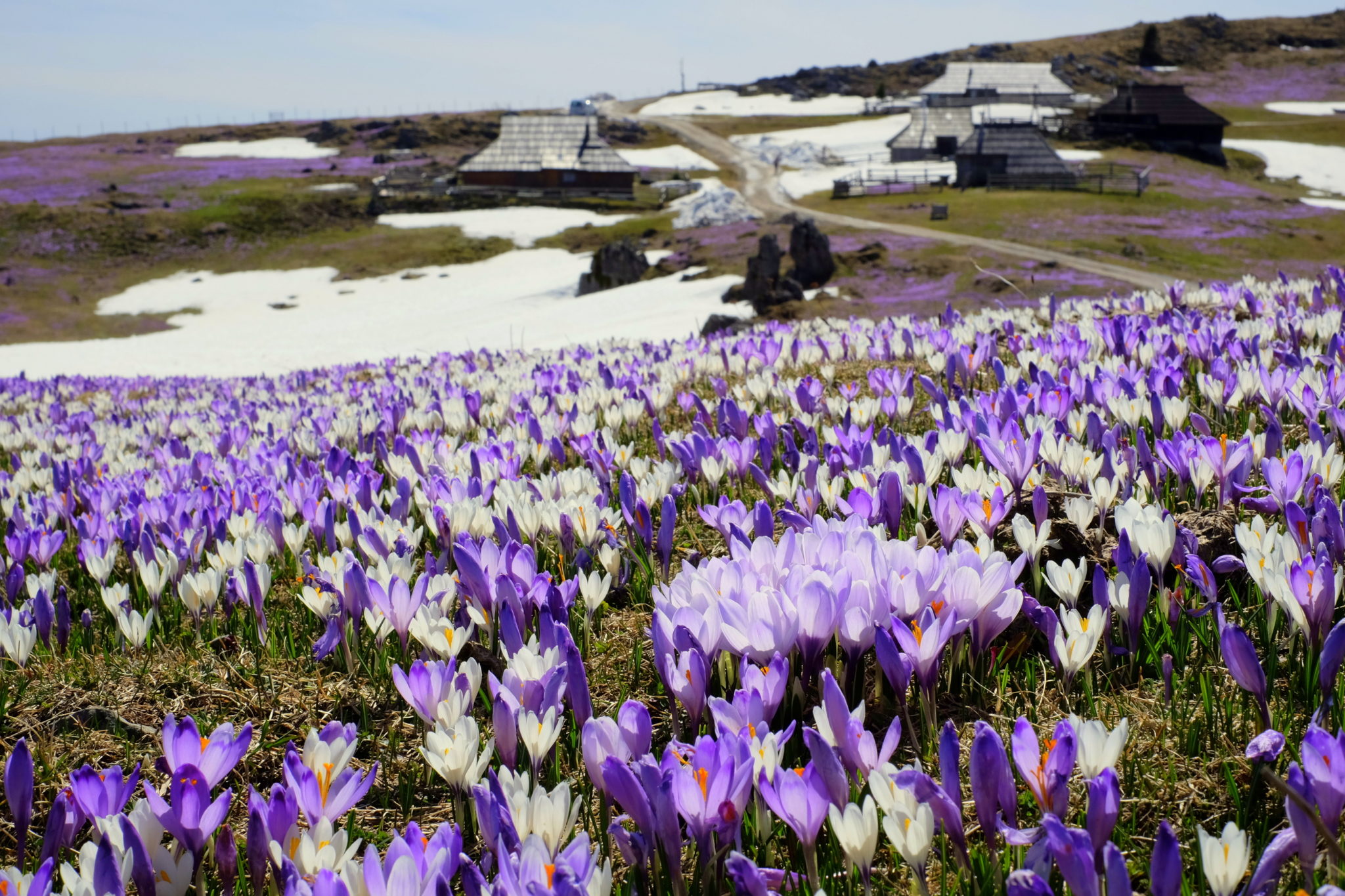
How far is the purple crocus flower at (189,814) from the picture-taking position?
68.9 inches

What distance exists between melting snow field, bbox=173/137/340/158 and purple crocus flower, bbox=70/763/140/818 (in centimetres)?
10626

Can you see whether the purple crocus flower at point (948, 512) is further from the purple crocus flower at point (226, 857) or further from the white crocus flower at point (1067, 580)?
the purple crocus flower at point (226, 857)

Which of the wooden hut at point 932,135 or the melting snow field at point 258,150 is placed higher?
the melting snow field at point 258,150

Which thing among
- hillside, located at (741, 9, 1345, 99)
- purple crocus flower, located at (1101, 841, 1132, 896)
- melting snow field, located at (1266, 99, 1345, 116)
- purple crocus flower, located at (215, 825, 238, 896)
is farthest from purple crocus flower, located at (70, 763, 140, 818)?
hillside, located at (741, 9, 1345, 99)

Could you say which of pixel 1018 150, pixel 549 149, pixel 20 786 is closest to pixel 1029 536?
pixel 20 786

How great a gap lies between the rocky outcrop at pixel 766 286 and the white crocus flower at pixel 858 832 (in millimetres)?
27516

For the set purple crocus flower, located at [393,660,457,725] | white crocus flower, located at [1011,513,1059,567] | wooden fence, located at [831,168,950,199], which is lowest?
purple crocus flower, located at [393,660,457,725]

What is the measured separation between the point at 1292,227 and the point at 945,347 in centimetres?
4848

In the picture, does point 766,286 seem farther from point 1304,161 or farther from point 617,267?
point 1304,161

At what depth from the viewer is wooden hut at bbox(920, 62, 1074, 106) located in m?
94.7

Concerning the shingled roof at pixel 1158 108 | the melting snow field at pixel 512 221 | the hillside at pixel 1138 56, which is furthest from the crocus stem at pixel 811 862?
the hillside at pixel 1138 56

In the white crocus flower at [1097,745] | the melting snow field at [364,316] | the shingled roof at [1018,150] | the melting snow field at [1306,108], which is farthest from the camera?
the melting snow field at [1306,108]

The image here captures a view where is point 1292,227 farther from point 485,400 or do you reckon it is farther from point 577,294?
point 485,400

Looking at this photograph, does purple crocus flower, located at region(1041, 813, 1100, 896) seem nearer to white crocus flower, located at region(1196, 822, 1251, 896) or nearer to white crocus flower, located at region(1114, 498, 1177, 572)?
white crocus flower, located at region(1196, 822, 1251, 896)
